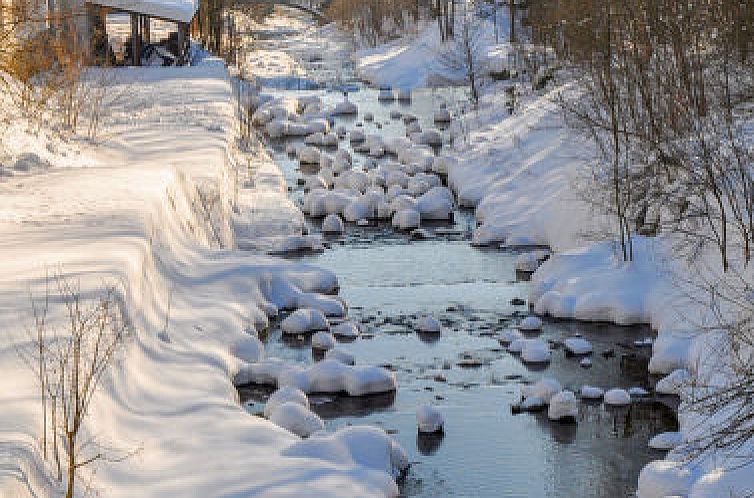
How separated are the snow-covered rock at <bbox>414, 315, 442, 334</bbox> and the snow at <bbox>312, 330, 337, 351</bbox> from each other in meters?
1.07

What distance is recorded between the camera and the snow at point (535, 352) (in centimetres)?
1396

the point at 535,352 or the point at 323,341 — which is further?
the point at 323,341

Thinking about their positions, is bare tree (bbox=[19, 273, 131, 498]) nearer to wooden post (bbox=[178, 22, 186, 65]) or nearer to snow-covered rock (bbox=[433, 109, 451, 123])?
snow-covered rock (bbox=[433, 109, 451, 123])

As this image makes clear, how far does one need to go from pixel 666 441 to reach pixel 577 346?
283 centimetres

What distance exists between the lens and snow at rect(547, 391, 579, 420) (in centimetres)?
1219

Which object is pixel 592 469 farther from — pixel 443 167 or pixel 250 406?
pixel 443 167

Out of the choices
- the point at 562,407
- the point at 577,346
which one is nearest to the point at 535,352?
the point at 577,346

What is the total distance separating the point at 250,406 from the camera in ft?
41.5

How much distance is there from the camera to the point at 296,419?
11570 mm

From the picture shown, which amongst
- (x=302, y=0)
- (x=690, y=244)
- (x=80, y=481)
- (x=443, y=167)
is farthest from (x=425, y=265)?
(x=302, y=0)

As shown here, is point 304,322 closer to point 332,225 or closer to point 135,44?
point 332,225

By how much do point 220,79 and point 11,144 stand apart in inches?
586

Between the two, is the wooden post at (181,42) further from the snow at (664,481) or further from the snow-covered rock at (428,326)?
the snow at (664,481)

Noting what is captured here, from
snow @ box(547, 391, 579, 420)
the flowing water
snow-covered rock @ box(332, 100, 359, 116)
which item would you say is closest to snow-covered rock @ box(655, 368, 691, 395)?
the flowing water
